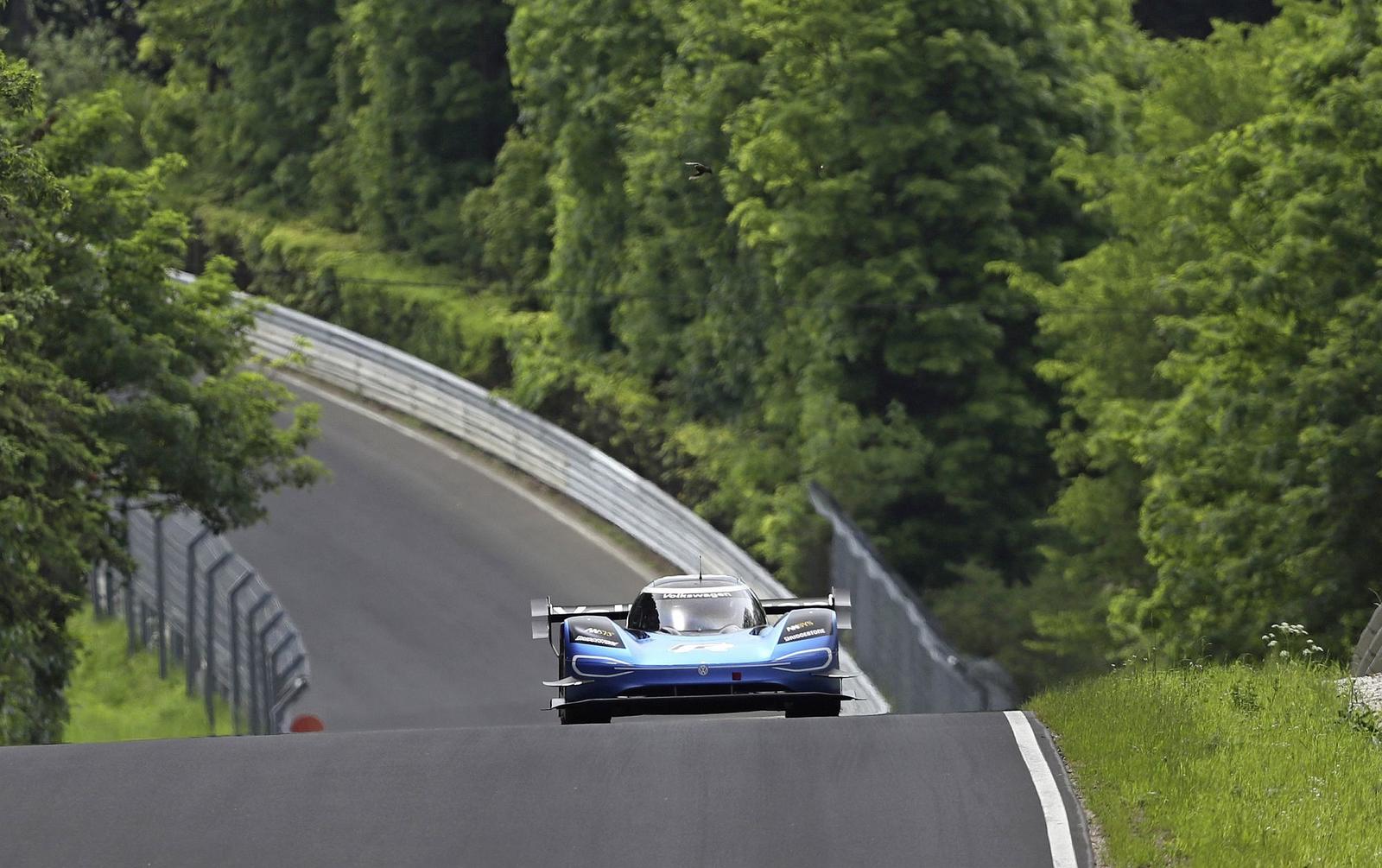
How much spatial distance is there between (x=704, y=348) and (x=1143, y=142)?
10.5 m


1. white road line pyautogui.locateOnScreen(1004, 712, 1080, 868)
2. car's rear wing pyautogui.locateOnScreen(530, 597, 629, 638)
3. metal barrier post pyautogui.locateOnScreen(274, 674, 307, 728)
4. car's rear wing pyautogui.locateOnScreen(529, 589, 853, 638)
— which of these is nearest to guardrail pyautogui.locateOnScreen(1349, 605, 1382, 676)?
white road line pyautogui.locateOnScreen(1004, 712, 1080, 868)

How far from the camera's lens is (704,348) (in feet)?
144

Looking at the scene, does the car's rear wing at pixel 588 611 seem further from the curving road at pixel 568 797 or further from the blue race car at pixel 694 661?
the curving road at pixel 568 797

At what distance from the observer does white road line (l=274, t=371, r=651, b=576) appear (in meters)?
39.6

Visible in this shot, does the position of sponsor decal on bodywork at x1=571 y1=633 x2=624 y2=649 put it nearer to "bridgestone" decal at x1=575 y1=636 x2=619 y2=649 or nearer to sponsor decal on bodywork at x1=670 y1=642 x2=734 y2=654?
"bridgestone" decal at x1=575 y1=636 x2=619 y2=649

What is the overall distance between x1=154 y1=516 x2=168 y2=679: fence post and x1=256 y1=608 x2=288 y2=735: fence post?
2306mm

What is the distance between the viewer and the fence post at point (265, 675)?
27.5 meters

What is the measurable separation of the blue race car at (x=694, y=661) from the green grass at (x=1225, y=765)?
6.05ft

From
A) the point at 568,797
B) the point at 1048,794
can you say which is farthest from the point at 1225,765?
the point at 568,797

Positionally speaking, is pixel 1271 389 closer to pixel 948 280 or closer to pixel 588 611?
pixel 588 611

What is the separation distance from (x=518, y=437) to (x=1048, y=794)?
31.6 meters

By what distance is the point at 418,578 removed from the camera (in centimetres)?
3900

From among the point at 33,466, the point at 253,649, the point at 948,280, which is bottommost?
the point at 253,649

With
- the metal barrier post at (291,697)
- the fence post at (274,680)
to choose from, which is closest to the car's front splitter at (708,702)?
the metal barrier post at (291,697)
